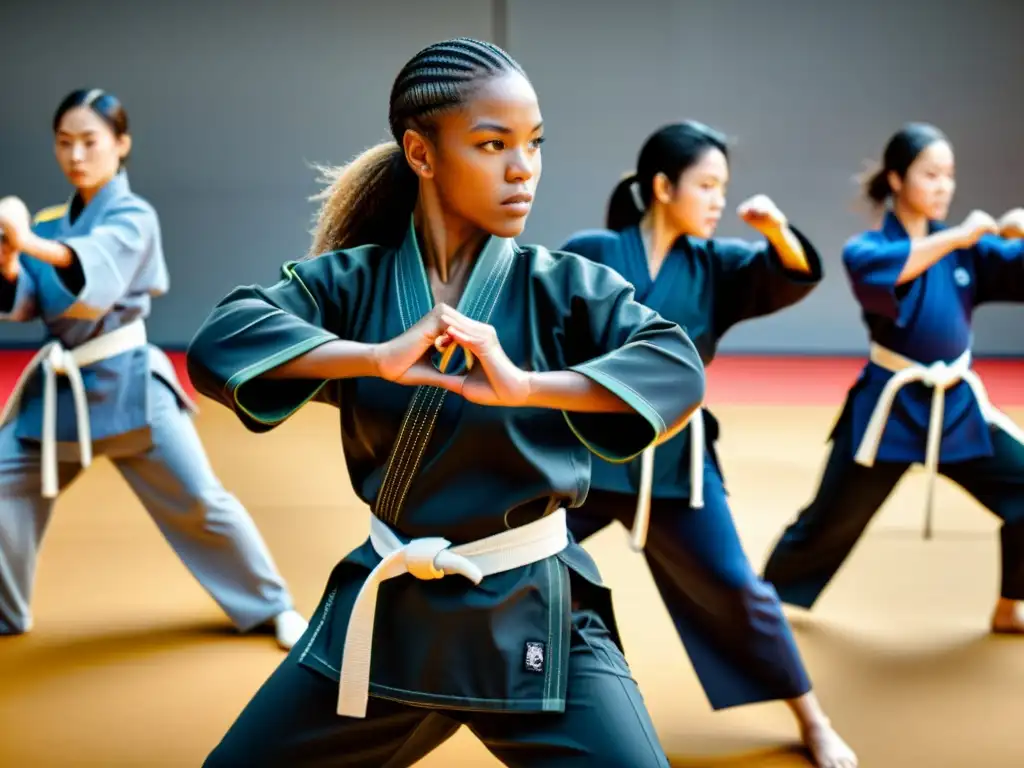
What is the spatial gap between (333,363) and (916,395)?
228cm

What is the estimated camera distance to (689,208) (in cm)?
282

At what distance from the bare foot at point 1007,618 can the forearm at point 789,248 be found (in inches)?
54.7

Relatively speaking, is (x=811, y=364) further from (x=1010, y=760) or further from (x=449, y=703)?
(x=449, y=703)

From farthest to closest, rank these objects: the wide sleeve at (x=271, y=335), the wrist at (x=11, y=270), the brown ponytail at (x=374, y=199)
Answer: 1. the wrist at (x=11, y=270)
2. the brown ponytail at (x=374, y=199)
3. the wide sleeve at (x=271, y=335)

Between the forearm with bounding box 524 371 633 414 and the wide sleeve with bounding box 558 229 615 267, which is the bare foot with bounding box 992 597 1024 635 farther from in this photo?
the forearm with bounding box 524 371 633 414

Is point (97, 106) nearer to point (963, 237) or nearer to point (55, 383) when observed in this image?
point (55, 383)

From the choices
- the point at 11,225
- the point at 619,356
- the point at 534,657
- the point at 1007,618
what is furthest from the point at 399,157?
the point at 1007,618

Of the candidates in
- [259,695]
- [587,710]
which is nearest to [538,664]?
[587,710]

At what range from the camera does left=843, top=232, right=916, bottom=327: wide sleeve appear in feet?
10.4

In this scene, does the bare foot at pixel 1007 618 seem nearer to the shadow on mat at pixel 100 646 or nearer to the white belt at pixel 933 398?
the white belt at pixel 933 398

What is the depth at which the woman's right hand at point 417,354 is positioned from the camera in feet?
4.52

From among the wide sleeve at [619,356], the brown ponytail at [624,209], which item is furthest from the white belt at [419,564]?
the brown ponytail at [624,209]

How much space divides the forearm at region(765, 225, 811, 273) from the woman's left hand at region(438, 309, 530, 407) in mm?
1275

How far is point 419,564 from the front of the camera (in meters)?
1.54
